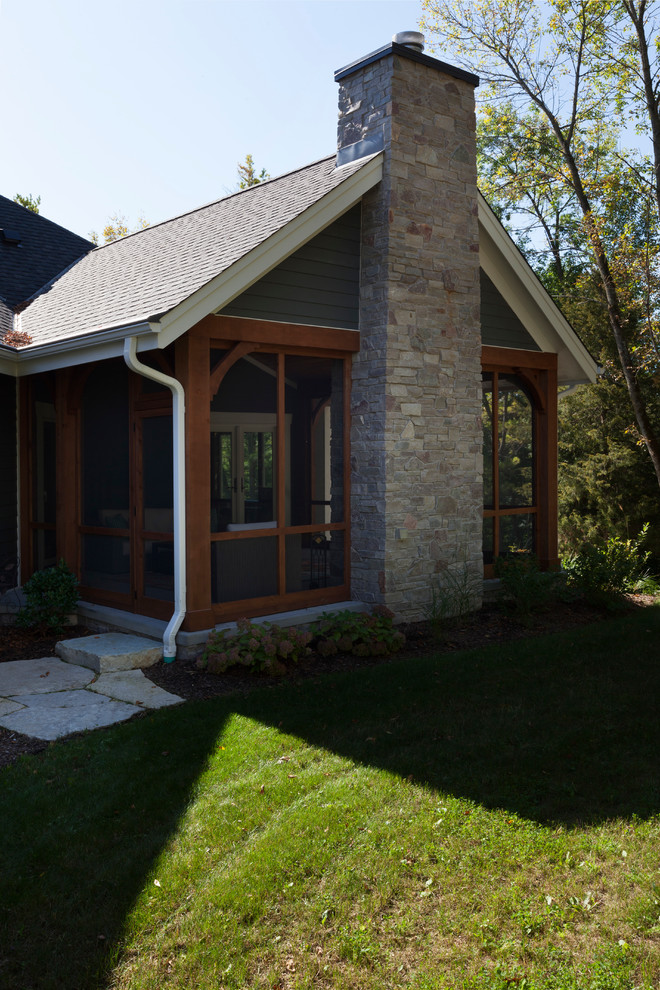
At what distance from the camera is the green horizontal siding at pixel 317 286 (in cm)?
719

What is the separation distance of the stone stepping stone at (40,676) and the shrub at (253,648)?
0.96 m

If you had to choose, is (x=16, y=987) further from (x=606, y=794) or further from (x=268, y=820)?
(x=606, y=794)

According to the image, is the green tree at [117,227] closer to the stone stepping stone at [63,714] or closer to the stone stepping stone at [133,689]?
the stone stepping stone at [133,689]

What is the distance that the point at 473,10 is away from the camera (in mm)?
12609

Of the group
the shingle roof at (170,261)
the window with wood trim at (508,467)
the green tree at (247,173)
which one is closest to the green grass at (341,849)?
the shingle roof at (170,261)

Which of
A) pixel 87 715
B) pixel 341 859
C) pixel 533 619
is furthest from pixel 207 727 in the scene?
pixel 533 619

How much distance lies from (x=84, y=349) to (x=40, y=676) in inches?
107

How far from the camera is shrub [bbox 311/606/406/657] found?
700 cm

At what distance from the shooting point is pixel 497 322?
958 cm

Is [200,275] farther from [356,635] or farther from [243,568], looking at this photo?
[356,635]

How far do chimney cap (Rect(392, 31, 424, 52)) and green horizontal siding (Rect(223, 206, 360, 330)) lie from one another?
5.43 feet

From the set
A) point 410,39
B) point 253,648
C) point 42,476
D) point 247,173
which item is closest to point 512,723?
point 253,648

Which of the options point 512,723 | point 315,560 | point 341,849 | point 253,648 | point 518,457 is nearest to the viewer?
point 341,849

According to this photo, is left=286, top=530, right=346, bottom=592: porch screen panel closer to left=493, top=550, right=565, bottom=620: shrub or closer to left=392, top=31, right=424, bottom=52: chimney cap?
left=493, top=550, right=565, bottom=620: shrub
